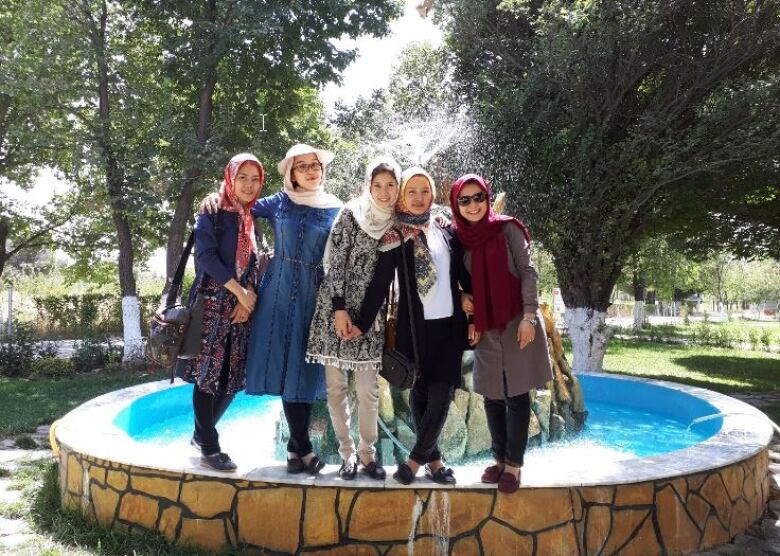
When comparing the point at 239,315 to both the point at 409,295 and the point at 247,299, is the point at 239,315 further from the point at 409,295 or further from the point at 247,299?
the point at 409,295

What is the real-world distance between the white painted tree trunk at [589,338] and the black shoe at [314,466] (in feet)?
24.9

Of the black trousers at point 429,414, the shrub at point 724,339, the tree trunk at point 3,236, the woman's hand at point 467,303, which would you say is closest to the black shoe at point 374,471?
the black trousers at point 429,414

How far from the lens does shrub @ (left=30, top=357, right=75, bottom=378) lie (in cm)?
1000

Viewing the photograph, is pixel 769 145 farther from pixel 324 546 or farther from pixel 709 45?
pixel 324 546

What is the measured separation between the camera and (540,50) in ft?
30.5

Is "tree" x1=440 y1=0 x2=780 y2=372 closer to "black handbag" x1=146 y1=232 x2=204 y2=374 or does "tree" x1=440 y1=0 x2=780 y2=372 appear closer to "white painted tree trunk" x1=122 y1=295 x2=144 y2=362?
"white painted tree trunk" x1=122 y1=295 x2=144 y2=362

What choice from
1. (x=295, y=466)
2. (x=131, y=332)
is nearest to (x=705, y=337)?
(x=131, y=332)

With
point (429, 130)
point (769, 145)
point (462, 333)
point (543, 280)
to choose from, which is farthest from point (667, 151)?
point (543, 280)

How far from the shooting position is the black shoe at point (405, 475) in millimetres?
2836

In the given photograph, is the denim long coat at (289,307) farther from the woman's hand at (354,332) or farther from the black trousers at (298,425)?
the woman's hand at (354,332)

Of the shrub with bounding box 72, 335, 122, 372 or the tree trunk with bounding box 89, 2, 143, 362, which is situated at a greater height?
the tree trunk with bounding box 89, 2, 143, 362

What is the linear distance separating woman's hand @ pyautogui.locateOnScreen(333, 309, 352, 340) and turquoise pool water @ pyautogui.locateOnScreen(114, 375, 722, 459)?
8.11 feet

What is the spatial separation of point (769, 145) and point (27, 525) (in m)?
8.93

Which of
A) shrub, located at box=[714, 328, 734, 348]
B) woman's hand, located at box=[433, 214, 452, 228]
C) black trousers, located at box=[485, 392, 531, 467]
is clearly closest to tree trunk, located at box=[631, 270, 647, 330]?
shrub, located at box=[714, 328, 734, 348]
